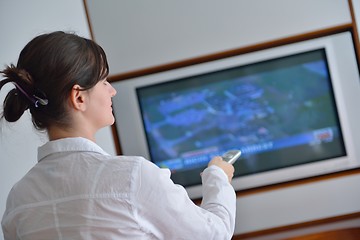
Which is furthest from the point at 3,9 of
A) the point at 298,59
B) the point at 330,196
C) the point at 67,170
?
the point at 330,196

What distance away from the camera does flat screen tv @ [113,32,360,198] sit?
121 inches

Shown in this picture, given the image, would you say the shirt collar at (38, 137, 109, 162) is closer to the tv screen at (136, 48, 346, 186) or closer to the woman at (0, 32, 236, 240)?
the woman at (0, 32, 236, 240)

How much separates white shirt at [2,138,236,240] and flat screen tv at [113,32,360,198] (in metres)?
1.94

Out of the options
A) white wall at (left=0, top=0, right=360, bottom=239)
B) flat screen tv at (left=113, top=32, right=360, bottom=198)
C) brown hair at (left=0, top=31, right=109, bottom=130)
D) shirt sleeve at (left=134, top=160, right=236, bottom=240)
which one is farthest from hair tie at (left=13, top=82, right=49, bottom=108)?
flat screen tv at (left=113, top=32, right=360, bottom=198)

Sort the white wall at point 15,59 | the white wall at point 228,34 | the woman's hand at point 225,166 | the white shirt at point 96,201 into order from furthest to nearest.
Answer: the white wall at point 228,34, the white wall at point 15,59, the woman's hand at point 225,166, the white shirt at point 96,201

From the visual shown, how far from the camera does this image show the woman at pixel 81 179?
3.78ft

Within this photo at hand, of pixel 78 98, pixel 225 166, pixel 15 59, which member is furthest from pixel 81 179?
pixel 15 59

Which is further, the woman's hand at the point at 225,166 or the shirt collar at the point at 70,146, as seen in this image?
the woman's hand at the point at 225,166

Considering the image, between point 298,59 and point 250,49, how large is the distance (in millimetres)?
259

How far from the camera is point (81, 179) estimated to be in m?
1.16

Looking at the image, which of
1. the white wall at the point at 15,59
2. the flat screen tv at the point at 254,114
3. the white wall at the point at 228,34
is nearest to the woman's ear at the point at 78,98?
the white wall at the point at 15,59

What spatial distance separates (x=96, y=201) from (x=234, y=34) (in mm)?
2110

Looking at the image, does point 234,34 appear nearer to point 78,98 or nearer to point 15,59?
point 15,59

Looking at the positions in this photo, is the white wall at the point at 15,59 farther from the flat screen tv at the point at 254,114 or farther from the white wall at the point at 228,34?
the flat screen tv at the point at 254,114
